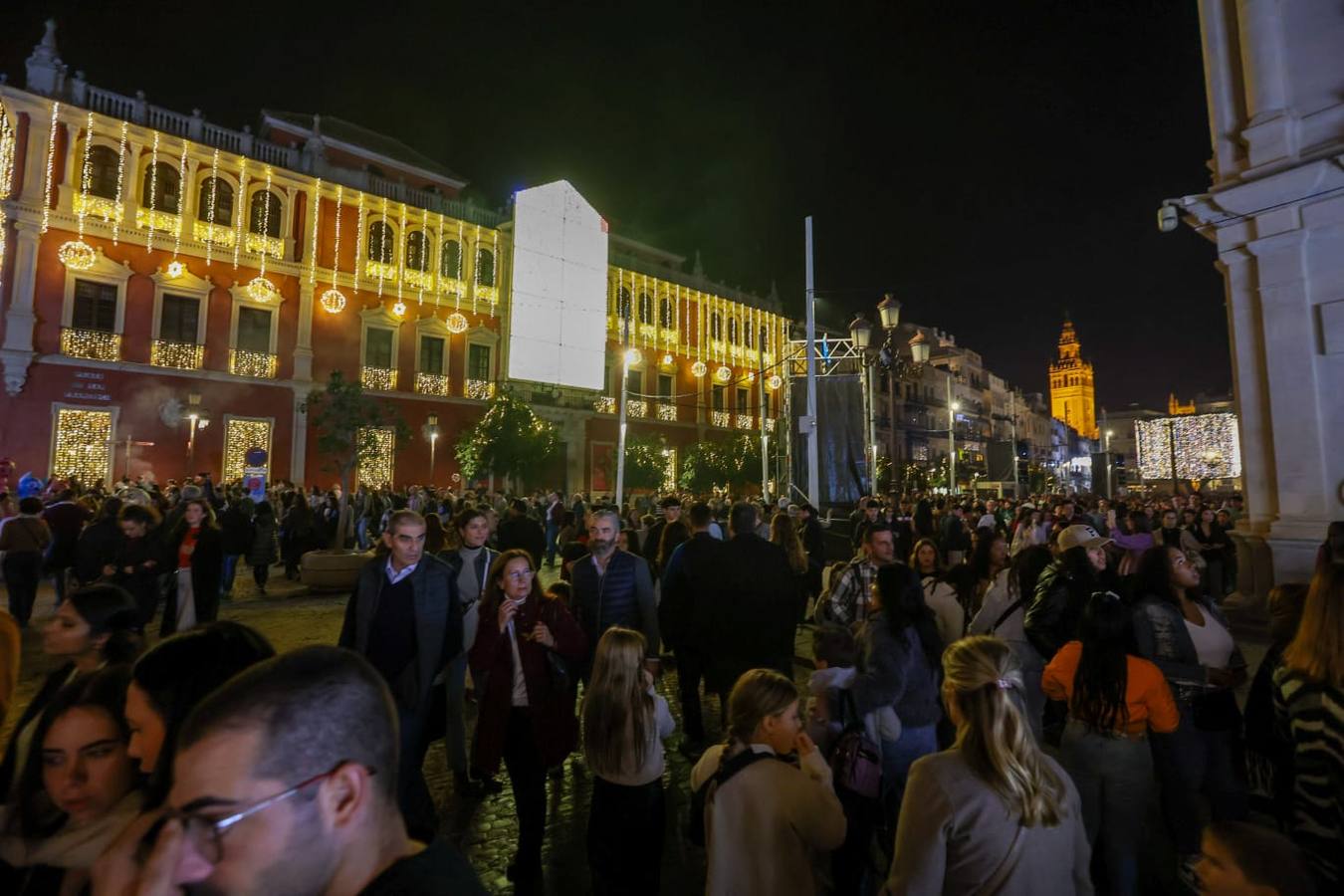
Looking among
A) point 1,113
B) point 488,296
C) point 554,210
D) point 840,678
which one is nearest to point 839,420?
point 554,210

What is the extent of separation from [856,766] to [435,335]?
25.9 m

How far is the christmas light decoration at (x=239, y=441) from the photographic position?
20.8 metres

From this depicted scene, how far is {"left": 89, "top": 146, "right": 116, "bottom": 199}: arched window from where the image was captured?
19078mm

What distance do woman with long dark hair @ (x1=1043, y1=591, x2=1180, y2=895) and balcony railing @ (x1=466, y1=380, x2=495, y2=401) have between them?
25526 mm

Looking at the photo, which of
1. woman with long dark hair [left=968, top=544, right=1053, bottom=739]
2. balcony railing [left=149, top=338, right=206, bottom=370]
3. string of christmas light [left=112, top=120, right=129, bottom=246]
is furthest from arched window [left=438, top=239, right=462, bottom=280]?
woman with long dark hair [left=968, top=544, right=1053, bottom=739]

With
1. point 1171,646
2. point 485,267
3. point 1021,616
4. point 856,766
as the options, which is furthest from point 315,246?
point 1171,646

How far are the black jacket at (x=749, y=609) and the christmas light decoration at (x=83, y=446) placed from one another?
20932 mm

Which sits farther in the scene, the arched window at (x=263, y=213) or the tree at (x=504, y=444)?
the tree at (x=504, y=444)

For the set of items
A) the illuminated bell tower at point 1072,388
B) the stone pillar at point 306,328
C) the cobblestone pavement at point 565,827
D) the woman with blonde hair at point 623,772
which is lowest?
the cobblestone pavement at point 565,827

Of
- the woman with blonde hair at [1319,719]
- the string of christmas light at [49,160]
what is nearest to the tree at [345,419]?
the string of christmas light at [49,160]

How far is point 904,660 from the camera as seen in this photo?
324cm

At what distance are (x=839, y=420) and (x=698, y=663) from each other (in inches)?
437

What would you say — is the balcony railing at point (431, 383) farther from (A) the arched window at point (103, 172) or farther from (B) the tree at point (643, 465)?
Result: (A) the arched window at point (103, 172)

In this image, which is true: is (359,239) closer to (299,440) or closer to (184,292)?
(184,292)
